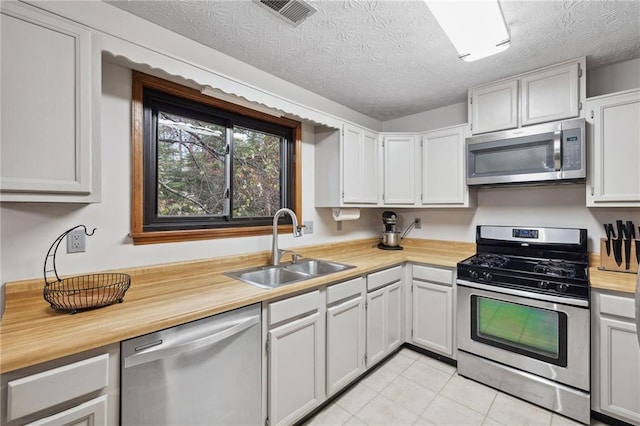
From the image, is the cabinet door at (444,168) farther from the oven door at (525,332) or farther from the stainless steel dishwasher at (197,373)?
the stainless steel dishwasher at (197,373)

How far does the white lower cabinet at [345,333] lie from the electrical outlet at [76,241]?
54.4 inches

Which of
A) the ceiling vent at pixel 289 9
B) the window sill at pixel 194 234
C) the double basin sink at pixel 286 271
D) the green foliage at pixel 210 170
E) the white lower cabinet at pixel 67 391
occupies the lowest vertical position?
the white lower cabinet at pixel 67 391

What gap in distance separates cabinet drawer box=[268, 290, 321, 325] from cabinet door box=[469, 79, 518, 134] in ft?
6.63

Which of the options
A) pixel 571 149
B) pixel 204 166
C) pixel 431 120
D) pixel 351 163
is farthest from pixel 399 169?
pixel 204 166

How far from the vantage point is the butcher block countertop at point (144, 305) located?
898 millimetres

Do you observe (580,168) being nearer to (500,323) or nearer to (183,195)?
(500,323)

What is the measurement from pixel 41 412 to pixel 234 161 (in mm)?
1655

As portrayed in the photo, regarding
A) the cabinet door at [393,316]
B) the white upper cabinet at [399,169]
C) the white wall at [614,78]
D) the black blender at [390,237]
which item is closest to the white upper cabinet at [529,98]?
the white wall at [614,78]

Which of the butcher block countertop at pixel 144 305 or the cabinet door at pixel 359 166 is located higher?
the cabinet door at pixel 359 166

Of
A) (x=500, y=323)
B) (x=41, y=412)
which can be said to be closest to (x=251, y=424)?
(x=41, y=412)

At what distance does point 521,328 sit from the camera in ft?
6.34

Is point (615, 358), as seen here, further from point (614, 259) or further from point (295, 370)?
point (295, 370)

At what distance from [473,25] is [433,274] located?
1758 mm

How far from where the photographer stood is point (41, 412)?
34.3 inches
